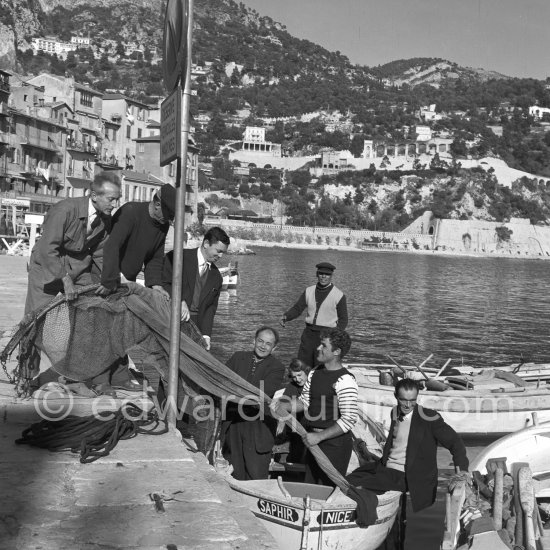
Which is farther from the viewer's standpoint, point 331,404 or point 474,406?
point 474,406

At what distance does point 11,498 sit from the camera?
4453 mm

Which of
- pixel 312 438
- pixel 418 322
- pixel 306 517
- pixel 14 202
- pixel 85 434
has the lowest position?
pixel 418 322

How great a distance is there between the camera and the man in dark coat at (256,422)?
6.84m

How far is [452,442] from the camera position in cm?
682

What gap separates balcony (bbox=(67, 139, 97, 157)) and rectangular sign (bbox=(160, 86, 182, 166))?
245 ft

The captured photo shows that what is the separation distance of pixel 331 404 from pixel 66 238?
2.65m

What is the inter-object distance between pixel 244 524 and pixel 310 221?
164815mm

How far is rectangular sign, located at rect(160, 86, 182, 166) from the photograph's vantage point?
5820 mm

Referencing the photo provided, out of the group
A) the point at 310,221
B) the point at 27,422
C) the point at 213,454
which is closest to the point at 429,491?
the point at 213,454

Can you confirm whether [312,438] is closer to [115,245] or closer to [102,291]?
[102,291]

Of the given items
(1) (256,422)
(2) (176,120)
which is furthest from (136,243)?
(1) (256,422)

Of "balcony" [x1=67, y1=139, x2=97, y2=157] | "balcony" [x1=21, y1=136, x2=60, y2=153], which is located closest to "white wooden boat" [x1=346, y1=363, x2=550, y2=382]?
"balcony" [x1=21, y1=136, x2=60, y2=153]

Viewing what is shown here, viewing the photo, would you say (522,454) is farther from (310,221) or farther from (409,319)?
(310,221)

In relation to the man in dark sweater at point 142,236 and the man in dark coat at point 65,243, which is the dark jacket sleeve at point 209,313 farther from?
the man in dark coat at point 65,243
